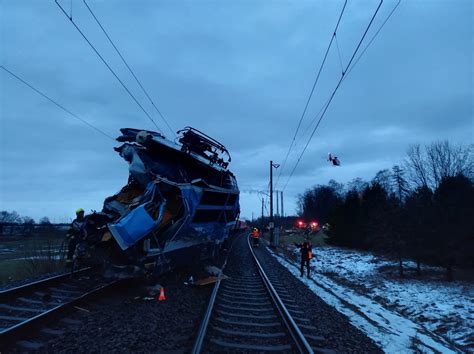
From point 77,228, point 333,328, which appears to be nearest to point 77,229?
point 77,228

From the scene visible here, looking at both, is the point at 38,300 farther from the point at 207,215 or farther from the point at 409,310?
the point at 409,310

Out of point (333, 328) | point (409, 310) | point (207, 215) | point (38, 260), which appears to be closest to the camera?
point (333, 328)

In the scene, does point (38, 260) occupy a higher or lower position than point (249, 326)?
higher

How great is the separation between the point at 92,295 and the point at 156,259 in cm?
162

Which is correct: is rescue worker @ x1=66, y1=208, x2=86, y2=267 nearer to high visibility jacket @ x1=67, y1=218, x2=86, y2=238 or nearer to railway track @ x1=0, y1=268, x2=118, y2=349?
high visibility jacket @ x1=67, y1=218, x2=86, y2=238

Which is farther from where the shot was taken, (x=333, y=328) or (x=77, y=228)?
(x=77, y=228)

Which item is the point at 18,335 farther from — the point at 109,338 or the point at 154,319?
the point at 154,319

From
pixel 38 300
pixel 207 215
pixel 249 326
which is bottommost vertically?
pixel 249 326

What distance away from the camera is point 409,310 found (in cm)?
1105

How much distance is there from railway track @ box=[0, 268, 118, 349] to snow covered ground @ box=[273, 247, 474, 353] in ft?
19.9

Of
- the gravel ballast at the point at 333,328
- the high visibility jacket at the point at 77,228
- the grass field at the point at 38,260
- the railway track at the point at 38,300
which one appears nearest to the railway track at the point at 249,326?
the gravel ballast at the point at 333,328

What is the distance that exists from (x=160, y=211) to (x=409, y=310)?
8.40 meters

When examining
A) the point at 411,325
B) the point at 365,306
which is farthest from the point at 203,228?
the point at 411,325

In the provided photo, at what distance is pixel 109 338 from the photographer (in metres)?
5.59
